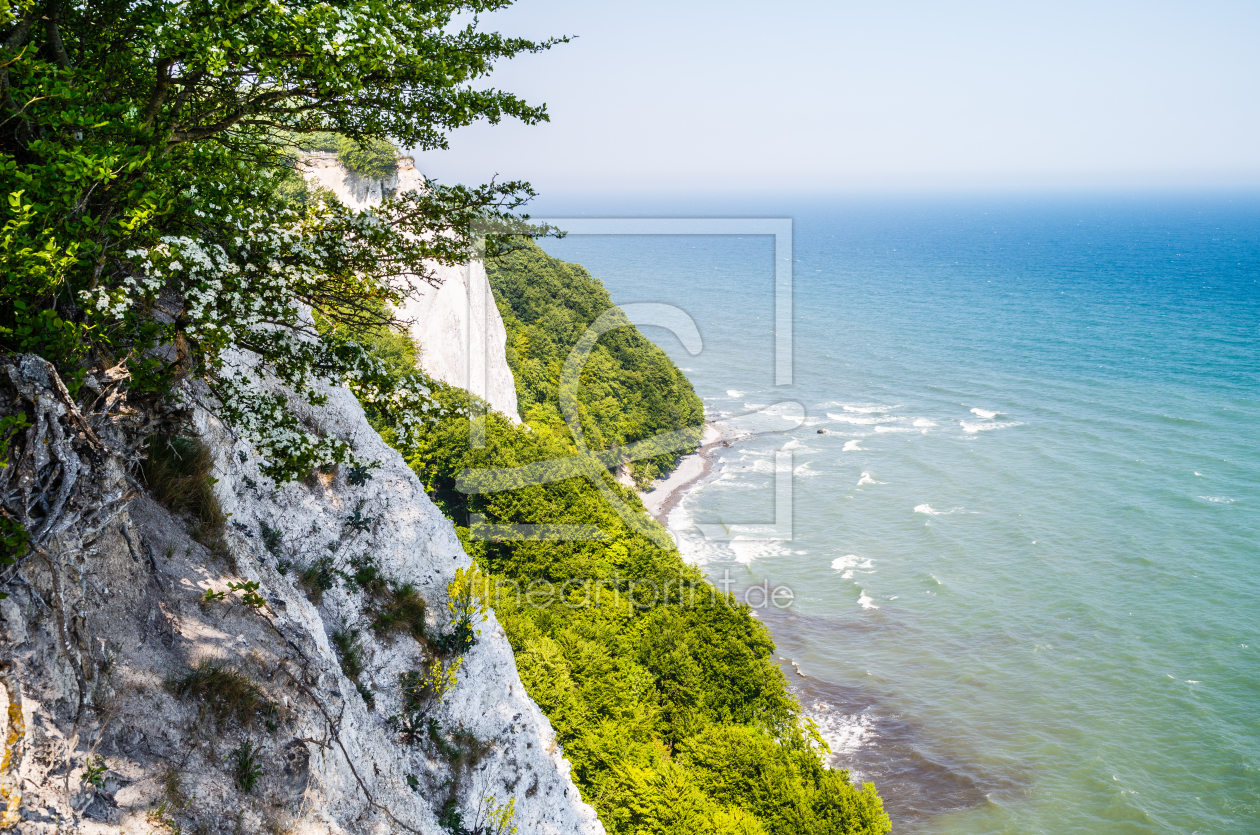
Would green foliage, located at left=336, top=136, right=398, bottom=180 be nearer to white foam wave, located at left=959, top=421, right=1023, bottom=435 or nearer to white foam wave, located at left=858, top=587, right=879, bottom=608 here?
white foam wave, located at left=858, top=587, right=879, bottom=608

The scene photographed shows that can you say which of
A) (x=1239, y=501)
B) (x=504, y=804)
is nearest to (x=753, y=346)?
(x=1239, y=501)

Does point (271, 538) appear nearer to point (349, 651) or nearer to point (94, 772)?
point (349, 651)

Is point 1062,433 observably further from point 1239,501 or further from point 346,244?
point 346,244

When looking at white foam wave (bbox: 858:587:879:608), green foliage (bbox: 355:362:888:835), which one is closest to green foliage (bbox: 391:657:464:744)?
green foliage (bbox: 355:362:888:835)

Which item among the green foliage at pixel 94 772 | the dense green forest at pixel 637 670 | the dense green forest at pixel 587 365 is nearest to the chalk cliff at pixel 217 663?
the green foliage at pixel 94 772

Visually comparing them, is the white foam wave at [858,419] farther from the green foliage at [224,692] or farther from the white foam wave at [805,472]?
the green foliage at [224,692]

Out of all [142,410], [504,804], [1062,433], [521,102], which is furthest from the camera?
[1062,433]

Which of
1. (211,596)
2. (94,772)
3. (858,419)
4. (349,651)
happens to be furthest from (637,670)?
(858,419)
